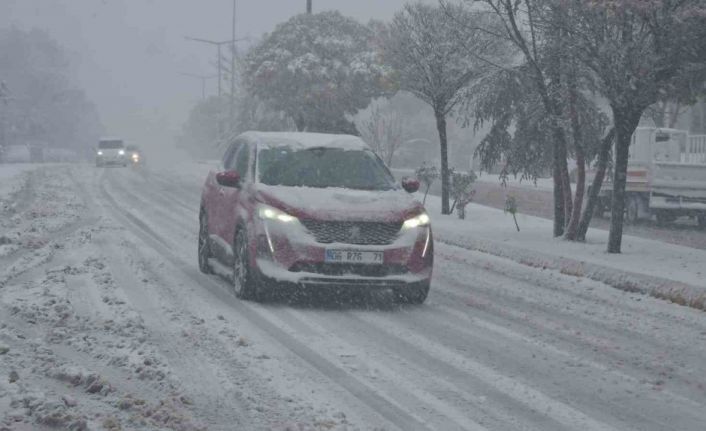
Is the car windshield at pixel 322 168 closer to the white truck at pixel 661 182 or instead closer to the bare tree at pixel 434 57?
the bare tree at pixel 434 57

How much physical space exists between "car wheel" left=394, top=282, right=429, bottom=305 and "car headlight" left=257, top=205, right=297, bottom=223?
1.35m

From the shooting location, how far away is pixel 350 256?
9.51 metres

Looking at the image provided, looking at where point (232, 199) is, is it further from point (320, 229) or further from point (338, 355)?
point (338, 355)

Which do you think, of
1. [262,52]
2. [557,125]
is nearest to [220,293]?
[557,125]

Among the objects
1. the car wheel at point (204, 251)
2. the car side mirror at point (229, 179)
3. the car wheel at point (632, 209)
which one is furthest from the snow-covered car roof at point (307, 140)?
the car wheel at point (632, 209)

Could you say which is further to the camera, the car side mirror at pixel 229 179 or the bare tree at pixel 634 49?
the bare tree at pixel 634 49

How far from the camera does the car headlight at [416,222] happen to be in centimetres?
985

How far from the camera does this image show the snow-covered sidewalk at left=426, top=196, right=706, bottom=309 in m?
12.0

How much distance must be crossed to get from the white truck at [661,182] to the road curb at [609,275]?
8.75m

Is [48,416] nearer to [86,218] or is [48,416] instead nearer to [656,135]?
[86,218]

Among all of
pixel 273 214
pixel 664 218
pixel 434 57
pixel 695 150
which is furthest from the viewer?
pixel 695 150

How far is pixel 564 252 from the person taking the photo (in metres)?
15.8

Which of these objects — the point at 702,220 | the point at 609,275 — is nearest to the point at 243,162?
the point at 609,275

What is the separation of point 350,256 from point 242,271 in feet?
3.96
